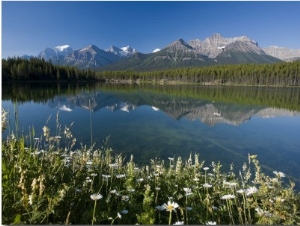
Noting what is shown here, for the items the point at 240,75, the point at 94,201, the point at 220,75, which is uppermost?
the point at 94,201

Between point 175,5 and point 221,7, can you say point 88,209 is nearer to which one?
point 175,5

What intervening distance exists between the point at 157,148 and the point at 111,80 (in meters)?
134

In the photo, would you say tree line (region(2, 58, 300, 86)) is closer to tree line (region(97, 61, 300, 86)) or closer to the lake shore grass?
tree line (region(97, 61, 300, 86))

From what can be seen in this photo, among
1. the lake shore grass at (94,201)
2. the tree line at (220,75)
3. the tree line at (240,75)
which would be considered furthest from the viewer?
the tree line at (240,75)

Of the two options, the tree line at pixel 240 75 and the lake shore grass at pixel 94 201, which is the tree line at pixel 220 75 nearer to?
the tree line at pixel 240 75

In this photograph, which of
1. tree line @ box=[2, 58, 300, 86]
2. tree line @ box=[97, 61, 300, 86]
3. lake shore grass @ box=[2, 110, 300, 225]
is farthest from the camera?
tree line @ box=[97, 61, 300, 86]

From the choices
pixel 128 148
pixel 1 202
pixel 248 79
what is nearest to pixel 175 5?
pixel 1 202

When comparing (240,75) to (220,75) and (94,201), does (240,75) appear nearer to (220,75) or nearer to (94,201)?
(220,75)

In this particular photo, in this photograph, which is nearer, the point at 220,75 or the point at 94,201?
the point at 94,201

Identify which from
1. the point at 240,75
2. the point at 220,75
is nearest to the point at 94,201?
the point at 240,75

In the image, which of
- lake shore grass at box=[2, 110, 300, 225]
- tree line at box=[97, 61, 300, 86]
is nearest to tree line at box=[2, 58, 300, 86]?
tree line at box=[97, 61, 300, 86]

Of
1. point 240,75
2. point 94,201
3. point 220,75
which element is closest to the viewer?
point 94,201

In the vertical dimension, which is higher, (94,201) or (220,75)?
(94,201)

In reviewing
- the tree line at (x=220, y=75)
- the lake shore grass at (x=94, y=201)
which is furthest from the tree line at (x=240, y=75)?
the lake shore grass at (x=94, y=201)
